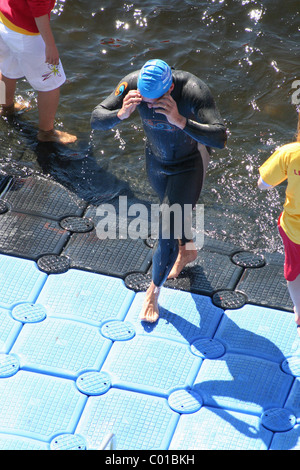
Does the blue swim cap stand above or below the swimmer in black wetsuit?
above

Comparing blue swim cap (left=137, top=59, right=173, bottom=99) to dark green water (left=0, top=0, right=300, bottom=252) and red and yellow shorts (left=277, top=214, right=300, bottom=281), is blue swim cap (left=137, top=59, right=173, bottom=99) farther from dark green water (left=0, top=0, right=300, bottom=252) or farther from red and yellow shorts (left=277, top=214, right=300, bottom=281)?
dark green water (left=0, top=0, right=300, bottom=252)

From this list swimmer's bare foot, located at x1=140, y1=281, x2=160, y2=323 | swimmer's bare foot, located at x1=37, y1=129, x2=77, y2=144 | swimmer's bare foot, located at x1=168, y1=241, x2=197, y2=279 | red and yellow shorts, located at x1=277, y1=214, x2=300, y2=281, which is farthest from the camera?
swimmer's bare foot, located at x1=37, y1=129, x2=77, y2=144

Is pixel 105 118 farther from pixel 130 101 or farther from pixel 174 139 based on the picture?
pixel 174 139

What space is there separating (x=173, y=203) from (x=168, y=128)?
0.47 meters

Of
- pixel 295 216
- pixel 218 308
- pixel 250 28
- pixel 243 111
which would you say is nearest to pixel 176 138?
pixel 295 216

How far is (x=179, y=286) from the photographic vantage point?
4727 mm

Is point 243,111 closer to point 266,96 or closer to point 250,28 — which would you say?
point 266,96

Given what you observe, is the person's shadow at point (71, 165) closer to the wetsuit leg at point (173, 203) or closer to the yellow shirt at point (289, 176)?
the wetsuit leg at point (173, 203)

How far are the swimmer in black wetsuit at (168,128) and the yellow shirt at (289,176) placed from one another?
35cm

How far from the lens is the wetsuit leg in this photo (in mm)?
4227

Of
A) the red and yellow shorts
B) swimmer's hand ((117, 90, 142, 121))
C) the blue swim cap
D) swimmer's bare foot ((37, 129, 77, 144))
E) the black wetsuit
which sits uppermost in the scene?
the blue swim cap

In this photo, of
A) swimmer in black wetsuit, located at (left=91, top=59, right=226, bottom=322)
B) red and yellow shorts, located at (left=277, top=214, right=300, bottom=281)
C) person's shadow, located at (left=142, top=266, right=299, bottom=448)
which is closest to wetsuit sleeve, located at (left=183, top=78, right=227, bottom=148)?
swimmer in black wetsuit, located at (left=91, top=59, right=226, bottom=322)

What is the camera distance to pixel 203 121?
13.1 ft

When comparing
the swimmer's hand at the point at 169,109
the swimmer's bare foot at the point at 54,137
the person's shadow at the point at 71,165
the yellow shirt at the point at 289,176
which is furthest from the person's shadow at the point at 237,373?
the swimmer's bare foot at the point at 54,137
